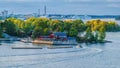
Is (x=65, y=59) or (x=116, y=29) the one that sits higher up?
(x=65, y=59)

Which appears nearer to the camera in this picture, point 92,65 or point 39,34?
point 92,65

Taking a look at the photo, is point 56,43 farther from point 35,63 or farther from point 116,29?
point 116,29

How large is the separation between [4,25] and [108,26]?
16.0 metres

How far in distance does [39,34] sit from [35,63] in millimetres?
14148

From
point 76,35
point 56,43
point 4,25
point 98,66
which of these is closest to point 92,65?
point 98,66

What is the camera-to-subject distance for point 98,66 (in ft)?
53.1

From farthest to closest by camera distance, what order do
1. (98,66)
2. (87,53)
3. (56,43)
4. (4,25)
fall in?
(4,25) < (56,43) < (87,53) < (98,66)

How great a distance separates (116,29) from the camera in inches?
1889

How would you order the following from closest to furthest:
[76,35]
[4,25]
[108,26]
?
[76,35] → [4,25] → [108,26]

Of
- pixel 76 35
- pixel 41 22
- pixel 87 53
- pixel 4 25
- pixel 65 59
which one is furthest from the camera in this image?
pixel 41 22

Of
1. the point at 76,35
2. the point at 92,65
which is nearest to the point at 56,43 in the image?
the point at 76,35

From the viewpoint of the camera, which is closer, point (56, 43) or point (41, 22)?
point (56, 43)

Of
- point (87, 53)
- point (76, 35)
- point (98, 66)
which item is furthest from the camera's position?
point (76, 35)

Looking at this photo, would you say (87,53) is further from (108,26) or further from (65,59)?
(108,26)
